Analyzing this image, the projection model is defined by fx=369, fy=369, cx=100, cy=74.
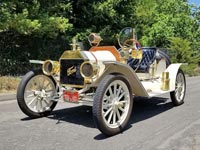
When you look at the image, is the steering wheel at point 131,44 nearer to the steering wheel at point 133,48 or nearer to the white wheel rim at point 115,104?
the steering wheel at point 133,48

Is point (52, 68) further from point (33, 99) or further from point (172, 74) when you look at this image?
point (172, 74)

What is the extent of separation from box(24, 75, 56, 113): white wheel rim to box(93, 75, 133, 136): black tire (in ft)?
5.19

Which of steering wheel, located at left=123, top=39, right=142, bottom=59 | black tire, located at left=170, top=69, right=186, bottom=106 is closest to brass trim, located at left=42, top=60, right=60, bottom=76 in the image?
steering wheel, located at left=123, top=39, right=142, bottom=59

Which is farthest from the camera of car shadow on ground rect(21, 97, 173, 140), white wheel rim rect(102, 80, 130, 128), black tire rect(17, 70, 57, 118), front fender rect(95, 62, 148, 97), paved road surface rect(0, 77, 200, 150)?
car shadow on ground rect(21, 97, 173, 140)

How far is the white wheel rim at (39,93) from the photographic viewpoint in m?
7.04

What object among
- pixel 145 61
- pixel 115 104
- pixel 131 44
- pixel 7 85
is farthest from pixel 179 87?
pixel 7 85

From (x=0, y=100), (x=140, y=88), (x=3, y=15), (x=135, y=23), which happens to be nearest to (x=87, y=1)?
(x=135, y=23)

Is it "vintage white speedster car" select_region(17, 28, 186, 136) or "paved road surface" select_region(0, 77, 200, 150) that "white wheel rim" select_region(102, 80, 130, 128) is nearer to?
"vintage white speedster car" select_region(17, 28, 186, 136)

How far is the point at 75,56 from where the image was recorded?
6.66 meters

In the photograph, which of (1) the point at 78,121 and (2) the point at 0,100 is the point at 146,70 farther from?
(2) the point at 0,100

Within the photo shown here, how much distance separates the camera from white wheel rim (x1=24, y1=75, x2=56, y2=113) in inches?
277

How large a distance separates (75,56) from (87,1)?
36.9ft

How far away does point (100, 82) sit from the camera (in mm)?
5930

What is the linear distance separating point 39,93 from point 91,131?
1486mm
